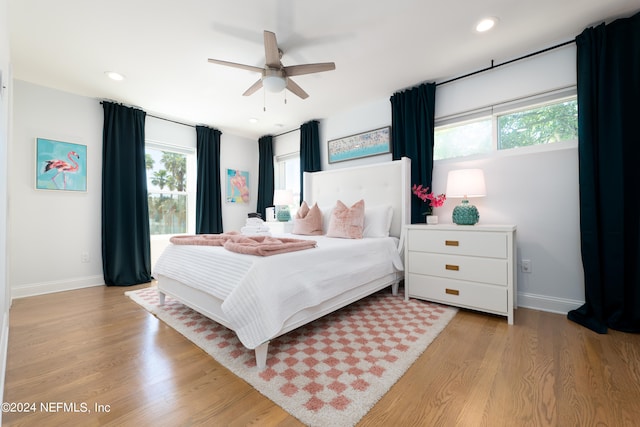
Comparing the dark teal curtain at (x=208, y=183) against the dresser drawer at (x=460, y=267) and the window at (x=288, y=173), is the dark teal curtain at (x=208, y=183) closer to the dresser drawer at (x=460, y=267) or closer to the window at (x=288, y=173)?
the window at (x=288, y=173)

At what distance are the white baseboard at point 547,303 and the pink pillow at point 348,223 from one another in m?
1.63

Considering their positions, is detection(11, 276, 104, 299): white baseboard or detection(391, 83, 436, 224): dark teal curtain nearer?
detection(11, 276, 104, 299): white baseboard

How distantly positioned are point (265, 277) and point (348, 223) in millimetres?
1507

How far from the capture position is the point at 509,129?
2.73 meters

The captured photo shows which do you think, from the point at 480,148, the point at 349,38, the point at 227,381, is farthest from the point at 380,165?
the point at 227,381

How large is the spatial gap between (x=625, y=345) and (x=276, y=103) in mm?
3962

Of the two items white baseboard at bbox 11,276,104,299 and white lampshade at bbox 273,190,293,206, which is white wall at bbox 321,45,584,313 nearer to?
white lampshade at bbox 273,190,293,206

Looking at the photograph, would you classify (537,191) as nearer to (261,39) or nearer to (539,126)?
(539,126)

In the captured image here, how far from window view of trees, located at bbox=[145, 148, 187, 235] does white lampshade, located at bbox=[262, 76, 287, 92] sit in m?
2.76

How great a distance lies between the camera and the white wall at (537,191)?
2363 millimetres

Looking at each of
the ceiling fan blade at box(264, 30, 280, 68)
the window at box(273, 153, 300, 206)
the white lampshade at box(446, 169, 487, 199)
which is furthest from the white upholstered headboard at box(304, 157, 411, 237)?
the ceiling fan blade at box(264, 30, 280, 68)

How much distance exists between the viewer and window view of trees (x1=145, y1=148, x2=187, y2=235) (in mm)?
4137

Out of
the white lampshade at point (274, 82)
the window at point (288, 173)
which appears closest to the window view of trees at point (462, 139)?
the white lampshade at point (274, 82)

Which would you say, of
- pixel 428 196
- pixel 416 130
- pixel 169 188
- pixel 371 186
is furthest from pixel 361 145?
pixel 169 188
